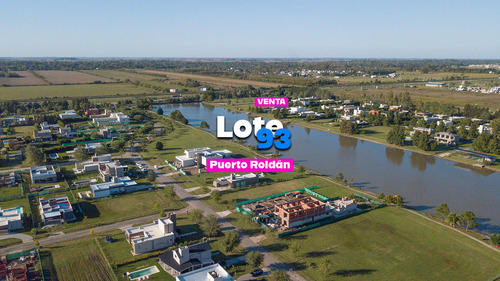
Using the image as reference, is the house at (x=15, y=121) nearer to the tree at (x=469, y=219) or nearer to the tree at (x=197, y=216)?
the tree at (x=197, y=216)

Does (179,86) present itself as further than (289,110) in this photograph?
Yes

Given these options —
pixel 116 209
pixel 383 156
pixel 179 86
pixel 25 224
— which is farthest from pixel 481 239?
pixel 179 86

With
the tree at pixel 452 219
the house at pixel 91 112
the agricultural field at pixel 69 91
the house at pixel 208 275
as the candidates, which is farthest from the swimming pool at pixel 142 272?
the agricultural field at pixel 69 91

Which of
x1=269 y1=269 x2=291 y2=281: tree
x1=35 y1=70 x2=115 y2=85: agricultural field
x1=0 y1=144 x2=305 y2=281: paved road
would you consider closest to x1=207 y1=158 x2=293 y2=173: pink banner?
x1=0 y1=144 x2=305 y2=281: paved road

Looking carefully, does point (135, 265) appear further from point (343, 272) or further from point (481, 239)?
point (481, 239)

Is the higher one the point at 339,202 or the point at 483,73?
the point at 483,73

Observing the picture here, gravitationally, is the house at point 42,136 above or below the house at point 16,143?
above
